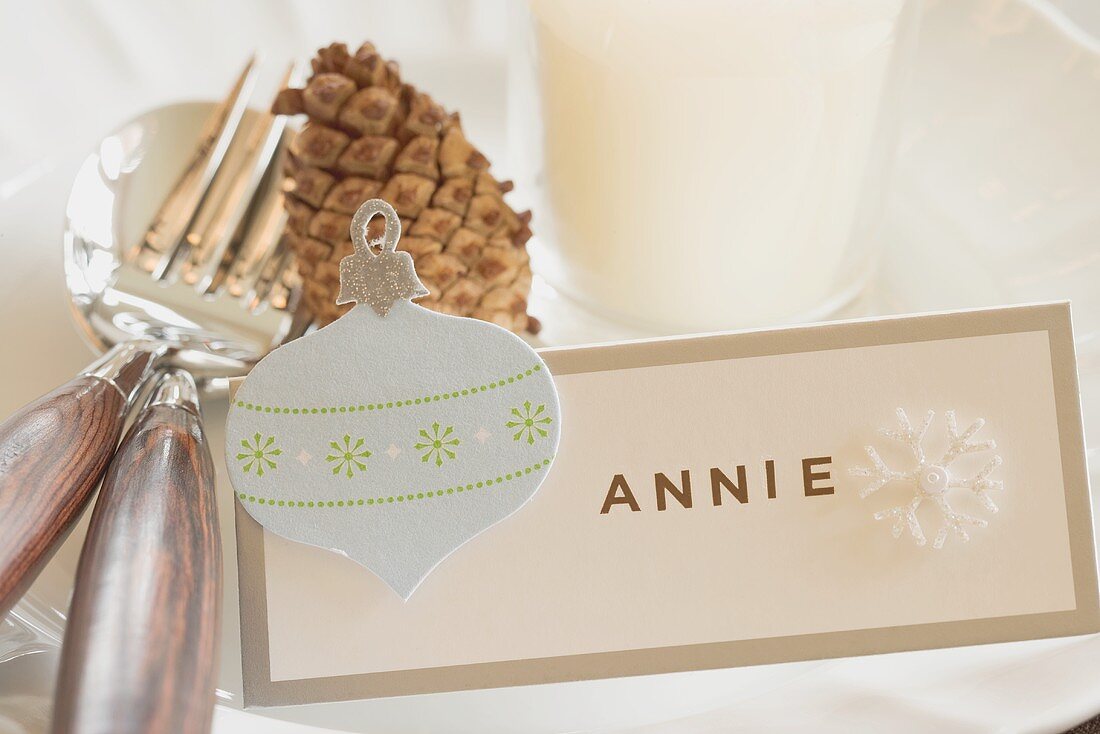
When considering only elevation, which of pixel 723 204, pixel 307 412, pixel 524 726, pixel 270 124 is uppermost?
pixel 270 124

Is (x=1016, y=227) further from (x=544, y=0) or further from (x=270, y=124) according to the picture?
(x=270, y=124)

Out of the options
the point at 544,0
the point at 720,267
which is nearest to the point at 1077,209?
the point at 720,267

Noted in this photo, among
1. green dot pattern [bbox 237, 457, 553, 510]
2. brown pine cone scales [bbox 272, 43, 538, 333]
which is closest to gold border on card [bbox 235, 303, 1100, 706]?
green dot pattern [bbox 237, 457, 553, 510]

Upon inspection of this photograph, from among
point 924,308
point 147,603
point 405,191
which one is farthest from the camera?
point 924,308

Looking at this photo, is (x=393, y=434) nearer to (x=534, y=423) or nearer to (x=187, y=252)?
(x=534, y=423)

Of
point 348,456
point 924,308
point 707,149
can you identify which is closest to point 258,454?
point 348,456

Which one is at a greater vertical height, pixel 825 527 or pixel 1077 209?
pixel 1077 209

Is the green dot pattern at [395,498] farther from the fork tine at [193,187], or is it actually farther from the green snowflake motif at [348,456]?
the fork tine at [193,187]

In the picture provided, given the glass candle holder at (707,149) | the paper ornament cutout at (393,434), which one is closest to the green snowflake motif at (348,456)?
the paper ornament cutout at (393,434)
